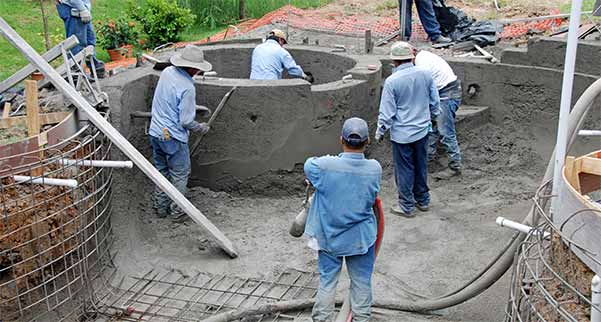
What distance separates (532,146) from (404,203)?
7.54ft

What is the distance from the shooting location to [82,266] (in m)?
5.81

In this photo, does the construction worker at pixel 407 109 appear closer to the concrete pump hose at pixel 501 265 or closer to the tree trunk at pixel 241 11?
the concrete pump hose at pixel 501 265

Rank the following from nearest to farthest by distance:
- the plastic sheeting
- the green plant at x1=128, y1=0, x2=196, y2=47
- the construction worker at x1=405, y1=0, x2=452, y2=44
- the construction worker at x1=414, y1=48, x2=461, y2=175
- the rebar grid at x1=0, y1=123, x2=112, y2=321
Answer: the rebar grid at x1=0, y1=123, x2=112, y2=321 < the construction worker at x1=414, y1=48, x2=461, y2=175 < the plastic sheeting < the construction worker at x1=405, y1=0, x2=452, y2=44 < the green plant at x1=128, y1=0, x2=196, y2=47

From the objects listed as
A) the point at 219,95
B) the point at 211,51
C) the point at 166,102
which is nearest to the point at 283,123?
the point at 219,95

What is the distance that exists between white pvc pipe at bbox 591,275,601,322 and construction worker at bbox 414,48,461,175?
4.75 m

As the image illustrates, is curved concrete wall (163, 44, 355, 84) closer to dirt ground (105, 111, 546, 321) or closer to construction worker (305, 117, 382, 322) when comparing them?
dirt ground (105, 111, 546, 321)

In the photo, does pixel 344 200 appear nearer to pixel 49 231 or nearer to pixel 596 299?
pixel 596 299

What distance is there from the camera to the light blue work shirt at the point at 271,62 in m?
8.76

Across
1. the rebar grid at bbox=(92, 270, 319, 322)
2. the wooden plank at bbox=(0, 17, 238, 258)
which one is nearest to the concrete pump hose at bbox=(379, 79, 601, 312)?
the rebar grid at bbox=(92, 270, 319, 322)

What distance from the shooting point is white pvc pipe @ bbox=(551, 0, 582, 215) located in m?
3.57

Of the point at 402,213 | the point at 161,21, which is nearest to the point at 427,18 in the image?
the point at 402,213

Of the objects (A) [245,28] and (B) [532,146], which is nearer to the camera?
(B) [532,146]

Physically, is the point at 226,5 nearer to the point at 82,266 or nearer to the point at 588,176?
the point at 82,266

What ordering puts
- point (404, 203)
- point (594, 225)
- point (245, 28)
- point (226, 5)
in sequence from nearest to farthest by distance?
point (594, 225)
point (404, 203)
point (245, 28)
point (226, 5)
